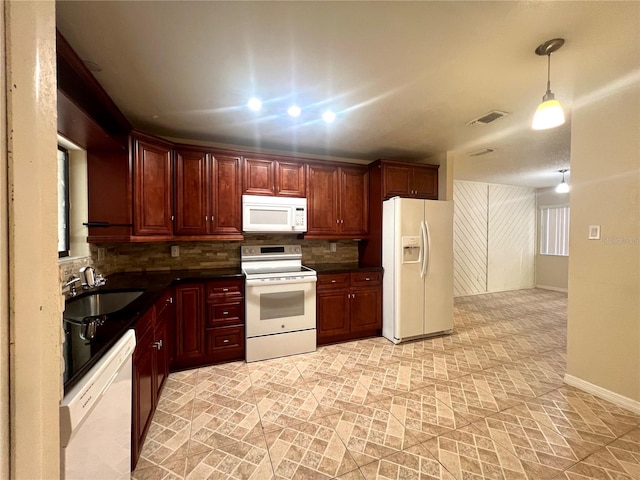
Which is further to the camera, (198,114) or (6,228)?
(198,114)

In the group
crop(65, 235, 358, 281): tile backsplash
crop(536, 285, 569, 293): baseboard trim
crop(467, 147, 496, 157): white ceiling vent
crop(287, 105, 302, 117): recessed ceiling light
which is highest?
crop(467, 147, 496, 157): white ceiling vent

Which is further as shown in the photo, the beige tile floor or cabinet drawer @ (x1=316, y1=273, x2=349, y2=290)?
cabinet drawer @ (x1=316, y1=273, x2=349, y2=290)

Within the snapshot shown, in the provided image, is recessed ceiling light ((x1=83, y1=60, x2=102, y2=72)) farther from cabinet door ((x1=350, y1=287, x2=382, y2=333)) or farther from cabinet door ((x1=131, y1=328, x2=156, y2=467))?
cabinet door ((x1=350, y1=287, x2=382, y2=333))

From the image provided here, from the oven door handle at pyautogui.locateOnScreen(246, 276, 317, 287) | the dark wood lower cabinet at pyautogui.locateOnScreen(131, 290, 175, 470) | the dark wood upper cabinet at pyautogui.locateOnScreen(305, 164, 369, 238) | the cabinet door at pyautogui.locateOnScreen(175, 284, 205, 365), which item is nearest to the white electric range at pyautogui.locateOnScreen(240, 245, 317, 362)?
the oven door handle at pyautogui.locateOnScreen(246, 276, 317, 287)

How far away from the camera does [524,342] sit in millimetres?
3307

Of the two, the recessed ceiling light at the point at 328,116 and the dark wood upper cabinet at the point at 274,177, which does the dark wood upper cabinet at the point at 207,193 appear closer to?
the dark wood upper cabinet at the point at 274,177

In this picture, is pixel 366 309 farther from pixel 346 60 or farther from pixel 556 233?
pixel 556 233

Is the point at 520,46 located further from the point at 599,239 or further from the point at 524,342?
the point at 524,342

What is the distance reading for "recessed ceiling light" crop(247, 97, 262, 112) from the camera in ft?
7.48

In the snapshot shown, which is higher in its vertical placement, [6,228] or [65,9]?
[65,9]

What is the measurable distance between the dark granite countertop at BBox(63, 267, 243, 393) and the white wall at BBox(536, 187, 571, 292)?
7140 millimetres

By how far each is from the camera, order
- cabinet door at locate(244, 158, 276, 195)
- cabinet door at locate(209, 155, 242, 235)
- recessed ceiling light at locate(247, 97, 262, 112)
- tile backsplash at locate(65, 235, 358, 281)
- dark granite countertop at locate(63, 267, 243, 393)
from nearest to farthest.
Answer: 1. dark granite countertop at locate(63, 267, 243, 393)
2. recessed ceiling light at locate(247, 97, 262, 112)
3. tile backsplash at locate(65, 235, 358, 281)
4. cabinet door at locate(209, 155, 242, 235)
5. cabinet door at locate(244, 158, 276, 195)

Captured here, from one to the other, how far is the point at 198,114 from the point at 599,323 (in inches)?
156

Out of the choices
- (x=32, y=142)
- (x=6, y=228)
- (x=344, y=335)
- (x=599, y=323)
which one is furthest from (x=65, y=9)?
(x=599, y=323)
